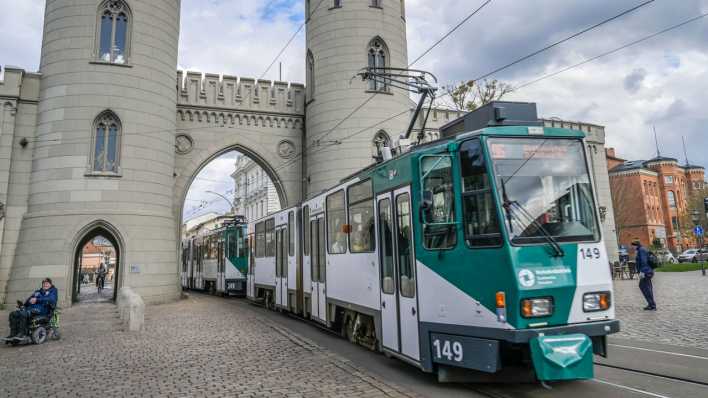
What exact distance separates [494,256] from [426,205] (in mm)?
991

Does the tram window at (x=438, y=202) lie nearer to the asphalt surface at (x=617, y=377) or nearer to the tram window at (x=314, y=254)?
the asphalt surface at (x=617, y=377)

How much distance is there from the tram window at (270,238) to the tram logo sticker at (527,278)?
10626 millimetres

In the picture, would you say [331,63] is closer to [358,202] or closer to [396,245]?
[358,202]

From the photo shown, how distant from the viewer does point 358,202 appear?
8320mm

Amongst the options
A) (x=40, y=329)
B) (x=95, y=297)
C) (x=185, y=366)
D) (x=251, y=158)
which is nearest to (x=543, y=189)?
(x=185, y=366)

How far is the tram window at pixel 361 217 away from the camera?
25.3ft

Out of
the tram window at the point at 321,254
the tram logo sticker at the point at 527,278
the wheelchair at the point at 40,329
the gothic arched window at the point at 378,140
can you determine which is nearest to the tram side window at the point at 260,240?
the tram window at the point at 321,254

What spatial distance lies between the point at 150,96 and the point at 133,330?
11.5 meters

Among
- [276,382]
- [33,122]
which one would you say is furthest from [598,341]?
[33,122]

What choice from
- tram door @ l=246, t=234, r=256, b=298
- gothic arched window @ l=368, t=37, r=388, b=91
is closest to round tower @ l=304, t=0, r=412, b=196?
gothic arched window @ l=368, t=37, r=388, b=91

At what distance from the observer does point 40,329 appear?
33.2ft

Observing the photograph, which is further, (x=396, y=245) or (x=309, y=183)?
(x=309, y=183)

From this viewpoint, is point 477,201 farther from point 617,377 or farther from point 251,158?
point 251,158

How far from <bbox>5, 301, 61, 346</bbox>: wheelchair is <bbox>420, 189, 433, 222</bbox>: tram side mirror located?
9.10 metres
